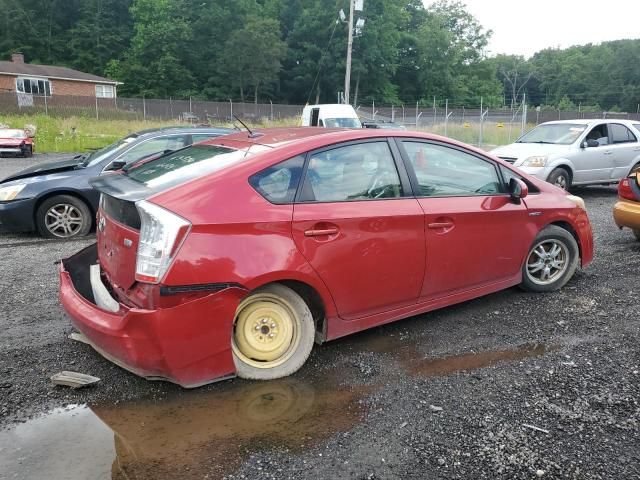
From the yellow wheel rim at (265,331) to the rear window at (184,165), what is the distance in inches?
34.9

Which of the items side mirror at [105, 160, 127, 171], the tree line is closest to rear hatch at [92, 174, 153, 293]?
side mirror at [105, 160, 127, 171]

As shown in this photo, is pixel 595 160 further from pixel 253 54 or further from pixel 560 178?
pixel 253 54

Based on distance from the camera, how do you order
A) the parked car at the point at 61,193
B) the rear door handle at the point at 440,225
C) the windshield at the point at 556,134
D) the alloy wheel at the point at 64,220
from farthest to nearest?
the windshield at the point at 556,134
the alloy wheel at the point at 64,220
the parked car at the point at 61,193
the rear door handle at the point at 440,225

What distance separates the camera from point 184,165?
3682 mm

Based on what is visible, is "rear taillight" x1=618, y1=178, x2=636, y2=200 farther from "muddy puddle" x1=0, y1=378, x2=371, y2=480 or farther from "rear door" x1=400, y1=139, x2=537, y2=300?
"muddy puddle" x1=0, y1=378, x2=371, y2=480

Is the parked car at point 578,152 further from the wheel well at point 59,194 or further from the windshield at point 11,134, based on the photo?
the windshield at point 11,134

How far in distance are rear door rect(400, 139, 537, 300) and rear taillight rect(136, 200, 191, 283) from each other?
183cm

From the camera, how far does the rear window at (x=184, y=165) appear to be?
3.42 m

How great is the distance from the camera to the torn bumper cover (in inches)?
118

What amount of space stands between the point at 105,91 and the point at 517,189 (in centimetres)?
5516

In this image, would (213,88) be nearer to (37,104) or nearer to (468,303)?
(37,104)

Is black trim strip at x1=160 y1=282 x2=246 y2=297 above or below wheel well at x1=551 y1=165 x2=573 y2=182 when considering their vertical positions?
below

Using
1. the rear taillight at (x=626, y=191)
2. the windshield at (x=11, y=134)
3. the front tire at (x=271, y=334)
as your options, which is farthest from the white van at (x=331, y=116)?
the front tire at (x=271, y=334)

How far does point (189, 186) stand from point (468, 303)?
2.83 meters
